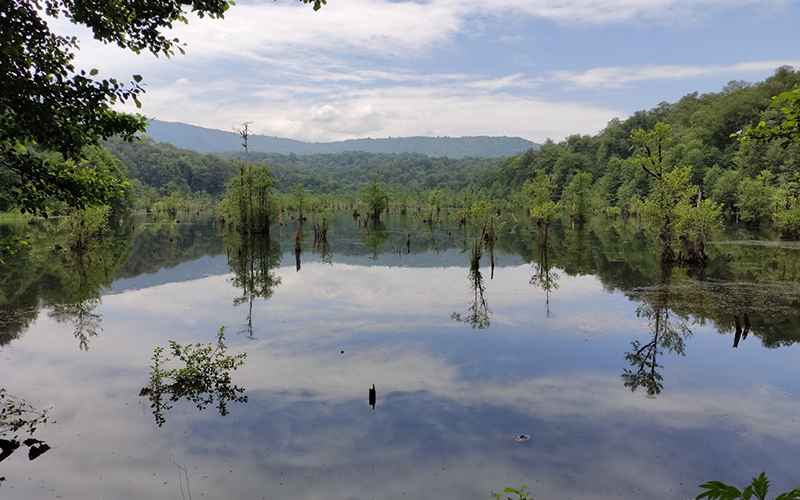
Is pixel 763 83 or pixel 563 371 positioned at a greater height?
pixel 763 83

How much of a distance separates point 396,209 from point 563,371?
155 m

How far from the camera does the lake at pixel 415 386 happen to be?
1133 cm

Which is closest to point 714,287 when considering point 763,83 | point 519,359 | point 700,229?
point 700,229

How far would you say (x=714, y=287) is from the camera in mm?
32031

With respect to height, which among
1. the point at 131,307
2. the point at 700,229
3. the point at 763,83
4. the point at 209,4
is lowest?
the point at 131,307

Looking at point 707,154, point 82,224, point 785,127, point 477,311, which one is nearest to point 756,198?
point 707,154

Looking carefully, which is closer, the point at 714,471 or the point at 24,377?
the point at 714,471

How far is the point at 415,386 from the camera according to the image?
54.5ft

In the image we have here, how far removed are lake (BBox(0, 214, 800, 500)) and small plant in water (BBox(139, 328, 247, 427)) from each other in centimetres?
33

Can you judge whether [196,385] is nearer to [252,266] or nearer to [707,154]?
[252,266]

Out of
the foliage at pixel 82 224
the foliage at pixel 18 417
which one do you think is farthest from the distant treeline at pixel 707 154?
the foliage at pixel 18 417

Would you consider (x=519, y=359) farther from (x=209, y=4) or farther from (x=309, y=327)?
(x=209, y=4)

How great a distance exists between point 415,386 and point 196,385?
6800mm

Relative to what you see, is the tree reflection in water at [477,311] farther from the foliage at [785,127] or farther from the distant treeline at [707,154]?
the distant treeline at [707,154]
